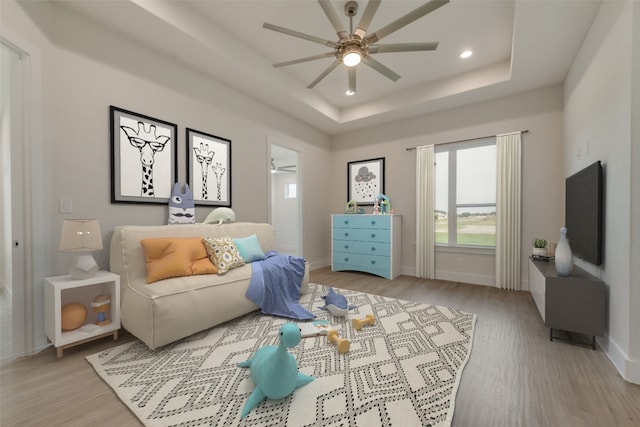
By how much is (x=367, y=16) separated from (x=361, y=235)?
2987 millimetres

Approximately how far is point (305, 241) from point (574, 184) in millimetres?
3514

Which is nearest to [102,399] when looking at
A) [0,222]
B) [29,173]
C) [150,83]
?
[29,173]

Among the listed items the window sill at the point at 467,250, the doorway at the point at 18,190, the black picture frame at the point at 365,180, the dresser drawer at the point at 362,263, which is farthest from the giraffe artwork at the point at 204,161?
the window sill at the point at 467,250

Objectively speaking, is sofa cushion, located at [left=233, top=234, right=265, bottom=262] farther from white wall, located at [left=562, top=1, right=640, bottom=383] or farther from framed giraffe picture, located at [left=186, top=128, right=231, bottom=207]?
white wall, located at [left=562, top=1, right=640, bottom=383]

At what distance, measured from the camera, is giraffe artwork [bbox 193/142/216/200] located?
9.70ft

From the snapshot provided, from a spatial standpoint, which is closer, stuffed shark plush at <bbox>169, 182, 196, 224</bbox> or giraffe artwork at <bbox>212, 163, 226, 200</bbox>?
stuffed shark plush at <bbox>169, 182, 196, 224</bbox>

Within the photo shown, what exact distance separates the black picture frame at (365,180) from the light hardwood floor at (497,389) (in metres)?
2.87

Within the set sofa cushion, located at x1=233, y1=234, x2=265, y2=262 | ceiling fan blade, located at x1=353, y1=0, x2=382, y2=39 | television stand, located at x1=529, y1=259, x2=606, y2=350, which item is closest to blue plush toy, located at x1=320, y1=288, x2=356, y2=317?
sofa cushion, located at x1=233, y1=234, x2=265, y2=262

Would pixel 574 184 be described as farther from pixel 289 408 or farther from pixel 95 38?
pixel 95 38

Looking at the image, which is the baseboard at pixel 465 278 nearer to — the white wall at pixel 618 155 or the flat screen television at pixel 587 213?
the flat screen television at pixel 587 213

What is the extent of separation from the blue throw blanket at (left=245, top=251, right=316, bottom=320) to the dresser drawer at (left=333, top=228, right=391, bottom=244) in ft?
5.49

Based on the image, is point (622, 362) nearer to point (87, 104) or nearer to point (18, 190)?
point (18, 190)

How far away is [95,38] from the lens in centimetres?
219

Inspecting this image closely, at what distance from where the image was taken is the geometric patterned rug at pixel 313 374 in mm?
1233
